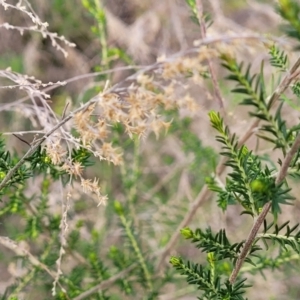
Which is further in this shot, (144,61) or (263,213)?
(144,61)

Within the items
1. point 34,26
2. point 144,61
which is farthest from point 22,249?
point 144,61

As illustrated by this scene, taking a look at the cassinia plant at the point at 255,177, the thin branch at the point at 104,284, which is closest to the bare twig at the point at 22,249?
the thin branch at the point at 104,284

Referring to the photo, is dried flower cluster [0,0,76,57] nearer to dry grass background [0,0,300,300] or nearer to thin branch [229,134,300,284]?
thin branch [229,134,300,284]

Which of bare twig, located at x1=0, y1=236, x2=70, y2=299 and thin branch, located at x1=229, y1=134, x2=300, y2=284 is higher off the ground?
thin branch, located at x1=229, y1=134, x2=300, y2=284

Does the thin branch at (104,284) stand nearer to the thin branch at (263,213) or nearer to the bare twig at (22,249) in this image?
the bare twig at (22,249)

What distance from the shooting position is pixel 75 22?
2787 millimetres

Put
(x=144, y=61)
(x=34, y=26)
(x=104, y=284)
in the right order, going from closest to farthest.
Answer: (x=34, y=26), (x=104, y=284), (x=144, y=61)

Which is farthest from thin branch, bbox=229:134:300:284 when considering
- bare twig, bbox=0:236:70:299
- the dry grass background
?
the dry grass background

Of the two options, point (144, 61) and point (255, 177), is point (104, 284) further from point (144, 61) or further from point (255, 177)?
point (144, 61)

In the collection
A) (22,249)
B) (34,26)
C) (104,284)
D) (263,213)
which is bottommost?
(104,284)

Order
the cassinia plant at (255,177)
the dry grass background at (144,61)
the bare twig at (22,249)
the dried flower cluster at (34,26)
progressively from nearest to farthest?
1. the cassinia plant at (255,177)
2. the dried flower cluster at (34,26)
3. the bare twig at (22,249)
4. the dry grass background at (144,61)

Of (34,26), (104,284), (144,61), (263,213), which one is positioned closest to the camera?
(263,213)

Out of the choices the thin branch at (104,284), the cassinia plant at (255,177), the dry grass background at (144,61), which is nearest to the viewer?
the cassinia plant at (255,177)

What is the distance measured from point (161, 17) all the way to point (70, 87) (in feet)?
2.62
